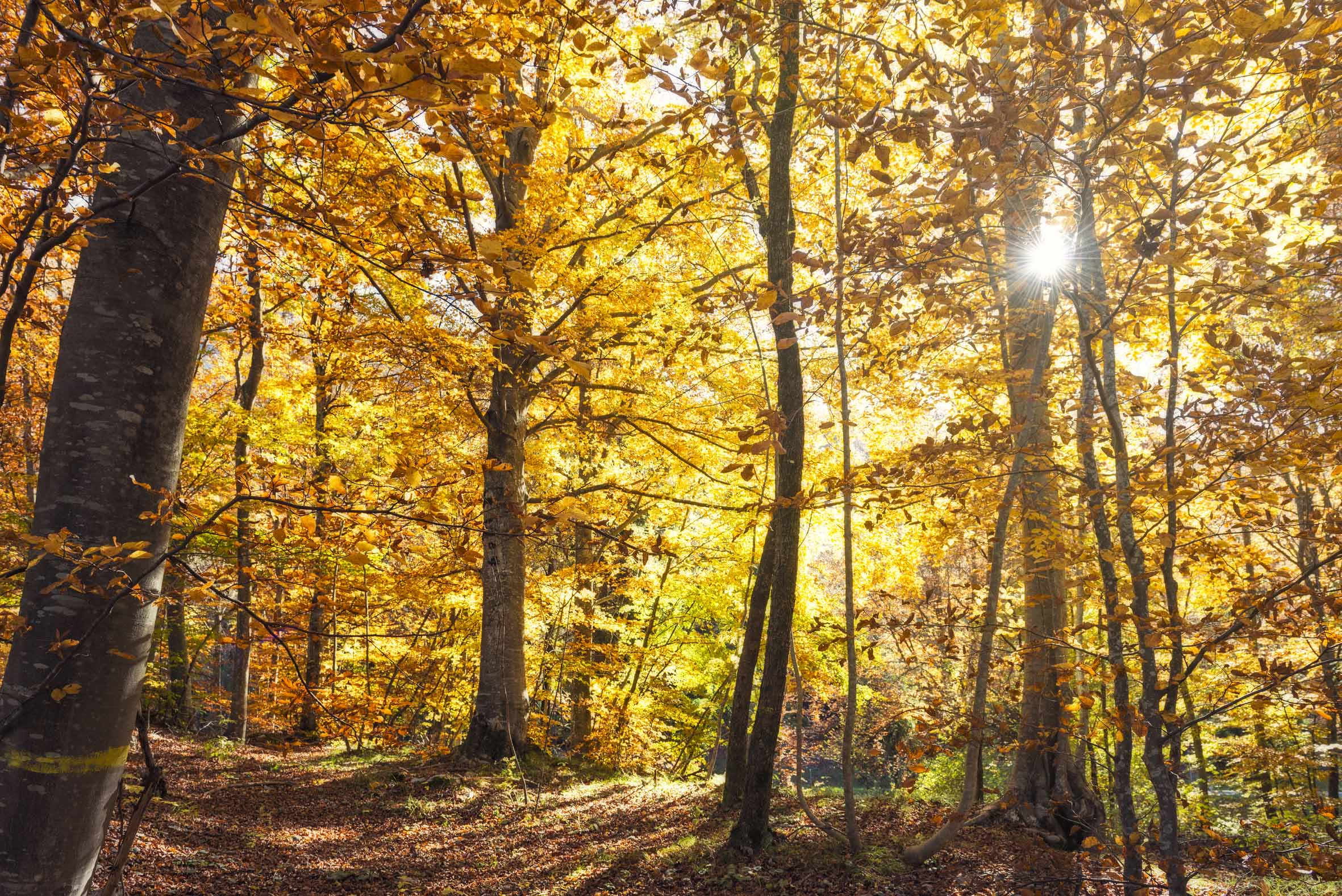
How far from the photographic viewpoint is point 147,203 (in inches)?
81.0

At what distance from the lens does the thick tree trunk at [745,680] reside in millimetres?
7027

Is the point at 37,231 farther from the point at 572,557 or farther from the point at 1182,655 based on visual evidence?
the point at 572,557

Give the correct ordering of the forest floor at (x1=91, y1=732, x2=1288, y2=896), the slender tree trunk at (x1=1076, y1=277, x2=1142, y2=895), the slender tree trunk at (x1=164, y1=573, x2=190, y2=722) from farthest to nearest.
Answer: the slender tree trunk at (x1=164, y1=573, x2=190, y2=722) → the forest floor at (x1=91, y1=732, x2=1288, y2=896) → the slender tree trunk at (x1=1076, y1=277, x2=1142, y2=895)

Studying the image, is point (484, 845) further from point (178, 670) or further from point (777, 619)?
point (178, 670)

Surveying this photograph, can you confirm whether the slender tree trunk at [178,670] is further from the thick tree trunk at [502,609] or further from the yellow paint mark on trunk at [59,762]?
the yellow paint mark on trunk at [59,762]

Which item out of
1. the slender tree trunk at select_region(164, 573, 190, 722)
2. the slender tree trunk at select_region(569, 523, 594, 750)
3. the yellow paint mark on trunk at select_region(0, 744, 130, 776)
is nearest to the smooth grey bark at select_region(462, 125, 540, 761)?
the slender tree trunk at select_region(569, 523, 594, 750)

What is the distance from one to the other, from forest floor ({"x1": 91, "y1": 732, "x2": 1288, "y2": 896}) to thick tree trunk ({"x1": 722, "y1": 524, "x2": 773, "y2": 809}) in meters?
0.49

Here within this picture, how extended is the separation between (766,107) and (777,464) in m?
3.97

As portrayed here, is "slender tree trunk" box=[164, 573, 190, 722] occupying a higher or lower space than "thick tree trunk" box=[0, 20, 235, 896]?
lower

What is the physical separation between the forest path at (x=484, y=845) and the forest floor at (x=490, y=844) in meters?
0.02

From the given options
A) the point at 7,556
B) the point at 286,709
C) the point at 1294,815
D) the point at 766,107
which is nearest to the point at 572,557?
the point at 286,709

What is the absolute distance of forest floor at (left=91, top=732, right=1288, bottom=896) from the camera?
542cm

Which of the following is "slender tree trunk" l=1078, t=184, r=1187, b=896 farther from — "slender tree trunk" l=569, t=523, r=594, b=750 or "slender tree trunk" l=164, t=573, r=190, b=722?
"slender tree trunk" l=164, t=573, r=190, b=722

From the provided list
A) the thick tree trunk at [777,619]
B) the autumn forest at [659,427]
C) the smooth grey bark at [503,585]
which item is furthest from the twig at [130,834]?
the smooth grey bark at [503,585]
